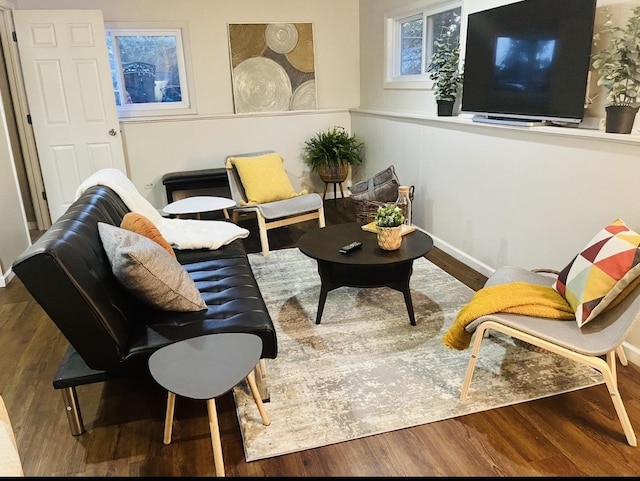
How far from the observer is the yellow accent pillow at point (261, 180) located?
4.20m

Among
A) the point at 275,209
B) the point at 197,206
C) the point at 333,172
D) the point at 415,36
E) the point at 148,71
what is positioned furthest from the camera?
the point at 333,172

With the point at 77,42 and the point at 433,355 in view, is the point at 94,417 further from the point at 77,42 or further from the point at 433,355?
the point at 77,42

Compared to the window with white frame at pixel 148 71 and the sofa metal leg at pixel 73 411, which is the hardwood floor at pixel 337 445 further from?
the window with white frame at pixel 148 71

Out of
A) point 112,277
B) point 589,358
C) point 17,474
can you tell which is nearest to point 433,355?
point 589,358

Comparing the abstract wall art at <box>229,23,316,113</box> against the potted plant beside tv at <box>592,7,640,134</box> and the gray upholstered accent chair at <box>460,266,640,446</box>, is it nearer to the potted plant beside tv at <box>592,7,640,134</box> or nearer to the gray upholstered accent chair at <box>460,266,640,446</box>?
the potted plant beside tv at <box>592,7,640,134</box>

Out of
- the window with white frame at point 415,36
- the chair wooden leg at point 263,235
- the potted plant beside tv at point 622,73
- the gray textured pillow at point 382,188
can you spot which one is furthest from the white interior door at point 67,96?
the potted plant beside tv at point 622,73

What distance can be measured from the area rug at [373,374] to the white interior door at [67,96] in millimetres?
2858

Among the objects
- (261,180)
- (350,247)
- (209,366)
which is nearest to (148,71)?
(261,180)

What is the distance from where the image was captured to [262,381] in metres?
2.13

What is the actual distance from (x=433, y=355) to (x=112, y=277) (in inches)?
62.7

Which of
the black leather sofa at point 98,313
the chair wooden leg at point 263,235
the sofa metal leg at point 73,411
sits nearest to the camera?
the black leather sofa at point 98,313

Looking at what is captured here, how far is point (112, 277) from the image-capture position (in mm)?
2082

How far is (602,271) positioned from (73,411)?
224cm

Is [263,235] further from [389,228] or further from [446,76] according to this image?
[446,76]
